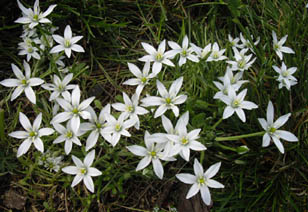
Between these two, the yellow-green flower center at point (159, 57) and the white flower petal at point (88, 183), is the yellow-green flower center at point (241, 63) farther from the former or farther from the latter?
the white flower petal at point (88, 183)

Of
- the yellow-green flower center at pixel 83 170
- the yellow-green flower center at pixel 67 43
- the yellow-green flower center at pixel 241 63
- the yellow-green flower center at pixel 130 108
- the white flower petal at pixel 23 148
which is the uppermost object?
the yellow-green flower center at pixel 67 43

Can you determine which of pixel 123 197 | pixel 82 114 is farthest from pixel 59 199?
pixel 82 114

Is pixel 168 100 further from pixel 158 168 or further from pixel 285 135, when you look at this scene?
pixel 285 135

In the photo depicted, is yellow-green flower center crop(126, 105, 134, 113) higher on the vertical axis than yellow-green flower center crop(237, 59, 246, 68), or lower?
lower

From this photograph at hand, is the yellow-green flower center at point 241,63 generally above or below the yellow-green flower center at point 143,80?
below

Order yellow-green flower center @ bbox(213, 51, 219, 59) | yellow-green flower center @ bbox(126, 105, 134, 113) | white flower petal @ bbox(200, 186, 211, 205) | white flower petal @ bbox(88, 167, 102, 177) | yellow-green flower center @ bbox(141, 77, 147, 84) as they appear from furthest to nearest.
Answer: yellow-green flower center @ bbox(213, 51, 219, 59), yellow-green flower center @ bbox(141, 77, 147, 84), yellow-green flower center @ bbox(126, 105, 134, 113), white flower petal @ bbox(88, 167, 102, 177), white flower petal @ bbox(200, 186, 211, 205)

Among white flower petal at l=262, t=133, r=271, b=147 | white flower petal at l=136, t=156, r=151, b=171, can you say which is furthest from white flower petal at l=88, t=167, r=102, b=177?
white flower petal at l=262, t=133, r=271, b=147

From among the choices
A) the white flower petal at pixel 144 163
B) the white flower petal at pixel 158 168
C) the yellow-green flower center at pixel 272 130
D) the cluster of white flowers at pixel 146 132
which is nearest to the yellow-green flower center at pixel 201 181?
the cluster of white flowers at pixel 146 132

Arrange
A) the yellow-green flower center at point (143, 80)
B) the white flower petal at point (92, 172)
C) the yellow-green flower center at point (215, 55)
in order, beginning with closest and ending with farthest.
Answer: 1. the white flower petal at point (92, 172)
2. the yellow-green flower center at point (143, 80)
3. the yellow-green flower center at point (215, 55)

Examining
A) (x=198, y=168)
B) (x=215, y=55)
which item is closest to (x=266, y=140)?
(x=198, y=168)

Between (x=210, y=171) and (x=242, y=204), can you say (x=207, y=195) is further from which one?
(x=242, y=204)

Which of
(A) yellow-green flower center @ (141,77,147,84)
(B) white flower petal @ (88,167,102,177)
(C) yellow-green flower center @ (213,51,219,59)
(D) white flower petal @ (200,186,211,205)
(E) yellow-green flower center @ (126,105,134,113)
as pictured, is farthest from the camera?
(C) yellow-green flower center @ (213,51,219,59)

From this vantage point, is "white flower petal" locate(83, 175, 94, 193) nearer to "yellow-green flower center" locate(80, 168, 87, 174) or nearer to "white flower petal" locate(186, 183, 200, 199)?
"yellow-green flower center" locate(80, 168, 87, 174)
